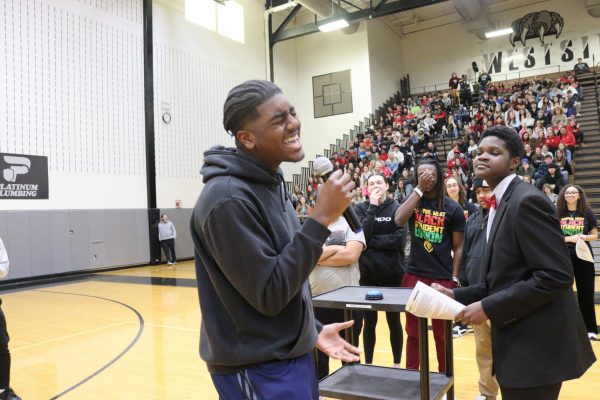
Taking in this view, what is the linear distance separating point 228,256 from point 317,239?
234 mm

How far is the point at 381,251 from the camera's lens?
3959mm

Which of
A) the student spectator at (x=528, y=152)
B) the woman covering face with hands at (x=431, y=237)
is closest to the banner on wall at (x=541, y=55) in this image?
the student spectator at (x=528, y=152)

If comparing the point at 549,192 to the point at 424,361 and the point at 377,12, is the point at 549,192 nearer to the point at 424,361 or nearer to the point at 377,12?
the point at 424,361

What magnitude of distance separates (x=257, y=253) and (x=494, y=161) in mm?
1269

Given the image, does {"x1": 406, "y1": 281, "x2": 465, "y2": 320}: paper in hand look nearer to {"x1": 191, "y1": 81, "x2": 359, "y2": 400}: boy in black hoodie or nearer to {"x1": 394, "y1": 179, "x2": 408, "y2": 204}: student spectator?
{"x1": 191, "y1": 81, "x2": 359, "y2": 400}: boy in black hoodie

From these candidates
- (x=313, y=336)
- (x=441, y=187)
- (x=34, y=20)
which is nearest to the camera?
(x=313, y=336)

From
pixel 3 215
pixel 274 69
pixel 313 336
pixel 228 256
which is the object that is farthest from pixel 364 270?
pixel 274 69

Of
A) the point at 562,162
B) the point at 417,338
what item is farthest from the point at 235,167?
the point at 562,162

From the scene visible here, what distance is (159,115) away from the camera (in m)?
14.7

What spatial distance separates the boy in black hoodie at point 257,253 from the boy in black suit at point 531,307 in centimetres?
84

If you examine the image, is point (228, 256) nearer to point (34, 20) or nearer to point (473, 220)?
point (473, 220)

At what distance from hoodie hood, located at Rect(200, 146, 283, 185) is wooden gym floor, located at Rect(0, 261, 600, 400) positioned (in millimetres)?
2991

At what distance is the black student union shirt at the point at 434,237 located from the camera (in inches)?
145

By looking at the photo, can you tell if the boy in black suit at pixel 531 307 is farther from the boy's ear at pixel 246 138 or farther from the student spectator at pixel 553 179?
the student spectator at pixel 553 179
